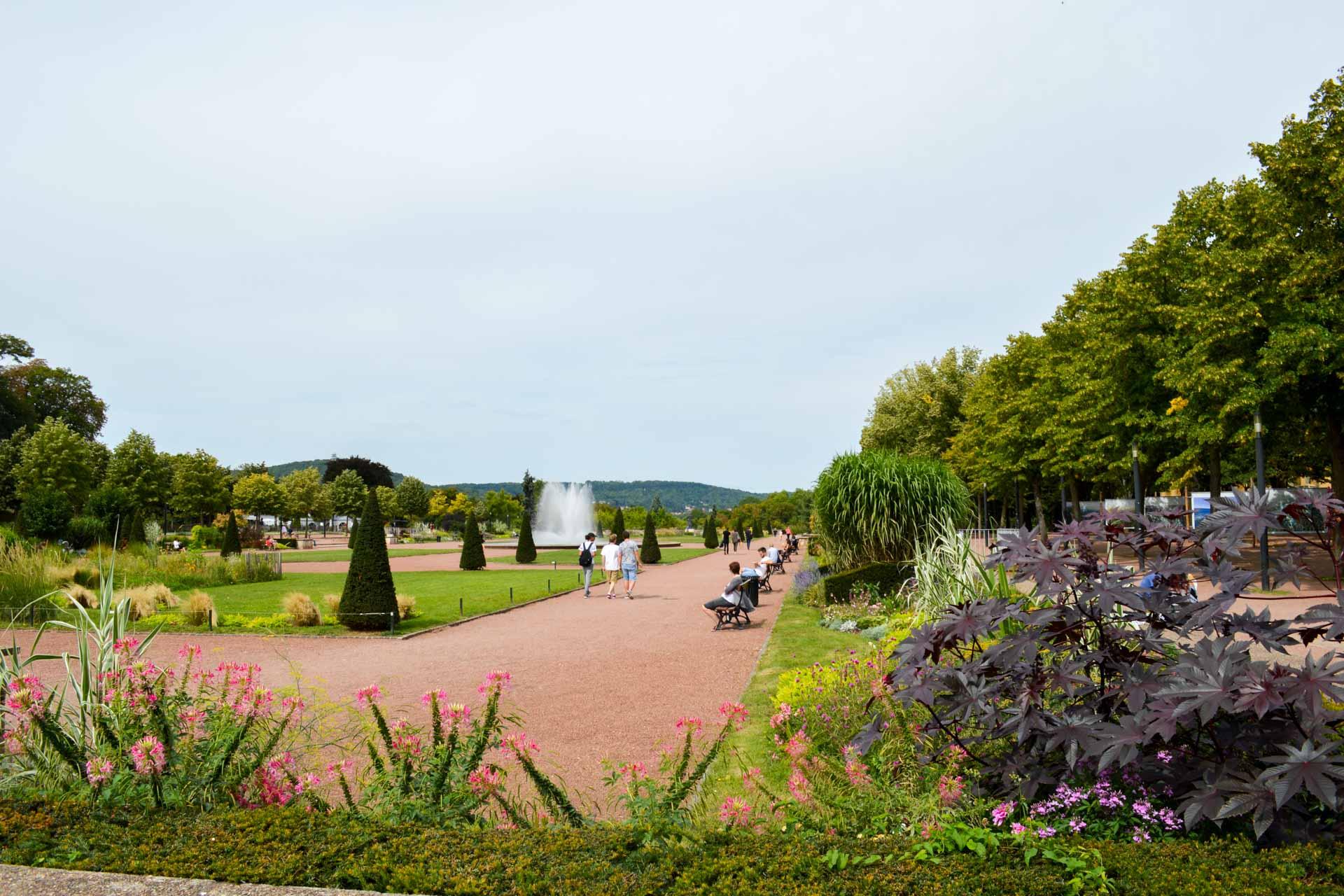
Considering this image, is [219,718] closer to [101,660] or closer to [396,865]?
[101,660]

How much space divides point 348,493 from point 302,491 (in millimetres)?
4763

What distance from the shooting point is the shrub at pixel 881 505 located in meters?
15.5

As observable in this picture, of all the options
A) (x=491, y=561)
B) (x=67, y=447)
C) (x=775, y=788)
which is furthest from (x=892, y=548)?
(x=67, y=447)

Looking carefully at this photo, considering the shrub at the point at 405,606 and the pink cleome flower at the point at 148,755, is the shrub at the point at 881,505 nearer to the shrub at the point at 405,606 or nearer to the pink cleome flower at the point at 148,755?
the shrub at the point at 405,606

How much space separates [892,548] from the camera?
15.9 metres

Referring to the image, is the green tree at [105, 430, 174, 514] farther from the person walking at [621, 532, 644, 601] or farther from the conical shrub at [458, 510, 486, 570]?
the person walking at [621, 532, 644, 601]

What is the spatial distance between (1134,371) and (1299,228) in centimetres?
597

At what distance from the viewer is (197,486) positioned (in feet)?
208

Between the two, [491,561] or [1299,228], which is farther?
[491,561]

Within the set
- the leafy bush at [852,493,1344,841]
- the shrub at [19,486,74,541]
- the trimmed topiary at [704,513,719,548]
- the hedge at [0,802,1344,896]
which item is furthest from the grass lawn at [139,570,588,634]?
the trimmed topiary at [704,513,719,548]

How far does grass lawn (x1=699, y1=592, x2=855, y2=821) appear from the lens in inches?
221

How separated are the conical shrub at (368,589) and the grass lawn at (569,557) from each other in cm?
1605

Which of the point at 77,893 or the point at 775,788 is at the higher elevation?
the point at 77,893

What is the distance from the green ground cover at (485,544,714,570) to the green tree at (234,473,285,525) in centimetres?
4531
